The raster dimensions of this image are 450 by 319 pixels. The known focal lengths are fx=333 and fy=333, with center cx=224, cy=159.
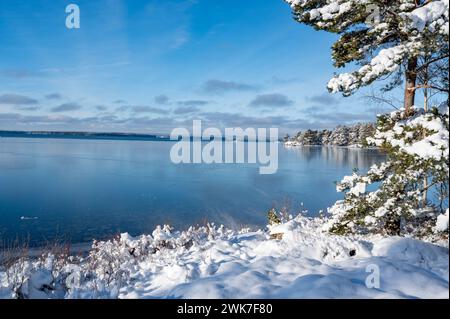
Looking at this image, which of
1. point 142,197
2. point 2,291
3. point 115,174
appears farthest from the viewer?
point 115,174

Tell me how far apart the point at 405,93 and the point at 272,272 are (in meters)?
5.65

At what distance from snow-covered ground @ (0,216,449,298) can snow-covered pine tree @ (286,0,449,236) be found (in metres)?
0.80

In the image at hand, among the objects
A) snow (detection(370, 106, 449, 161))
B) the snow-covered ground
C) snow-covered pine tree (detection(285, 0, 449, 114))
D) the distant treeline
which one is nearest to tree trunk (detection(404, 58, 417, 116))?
snow-covered pine tree (detection(285, 0, 449, 114))

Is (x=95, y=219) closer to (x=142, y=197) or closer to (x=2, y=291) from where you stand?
(x=142, y=197)

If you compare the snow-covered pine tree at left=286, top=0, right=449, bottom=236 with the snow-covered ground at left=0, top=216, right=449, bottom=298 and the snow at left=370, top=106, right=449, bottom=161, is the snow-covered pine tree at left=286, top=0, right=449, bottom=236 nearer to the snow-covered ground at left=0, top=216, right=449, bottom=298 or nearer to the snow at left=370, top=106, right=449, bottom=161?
the snow at left=370, top=106, right=449, bottom=161

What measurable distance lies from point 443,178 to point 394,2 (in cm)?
421

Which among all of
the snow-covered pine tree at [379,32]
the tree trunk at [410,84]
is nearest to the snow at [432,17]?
the snow-covered pine tree at [379,32]

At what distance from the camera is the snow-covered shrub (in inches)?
236

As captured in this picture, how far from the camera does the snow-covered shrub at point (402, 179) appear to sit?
5984 mm

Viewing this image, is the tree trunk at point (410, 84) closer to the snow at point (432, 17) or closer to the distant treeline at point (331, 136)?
the snow at point (432, 17)

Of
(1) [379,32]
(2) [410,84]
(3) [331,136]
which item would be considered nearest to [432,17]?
(1) [379,32]

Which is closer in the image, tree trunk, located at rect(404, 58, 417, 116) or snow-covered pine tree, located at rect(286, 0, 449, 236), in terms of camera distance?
snow-covered pine tree, located at rect(286, 0, 449, 236)

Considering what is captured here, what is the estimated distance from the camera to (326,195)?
89.6 feet
